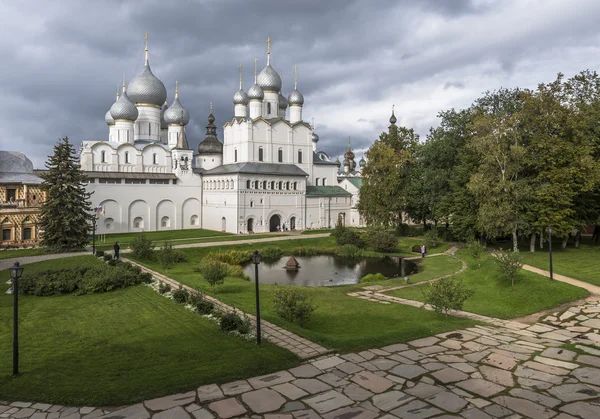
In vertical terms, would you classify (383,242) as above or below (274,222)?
below

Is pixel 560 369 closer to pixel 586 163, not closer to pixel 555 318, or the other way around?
pixel 555 318

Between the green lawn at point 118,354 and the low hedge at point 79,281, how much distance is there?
5.35 ft

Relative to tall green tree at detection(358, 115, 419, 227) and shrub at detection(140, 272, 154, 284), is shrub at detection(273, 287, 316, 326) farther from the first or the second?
tall green tree at detection(358, 115, 419, 227)

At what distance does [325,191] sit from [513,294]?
30757mm

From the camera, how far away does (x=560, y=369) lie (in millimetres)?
7898

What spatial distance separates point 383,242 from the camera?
29.9m

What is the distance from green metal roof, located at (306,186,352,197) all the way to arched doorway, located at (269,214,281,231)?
418cm

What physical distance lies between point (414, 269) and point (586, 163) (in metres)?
9.96

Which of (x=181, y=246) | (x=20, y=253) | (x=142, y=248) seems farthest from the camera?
(x=181, y=246)

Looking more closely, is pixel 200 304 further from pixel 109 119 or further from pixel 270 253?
pixel 109 119

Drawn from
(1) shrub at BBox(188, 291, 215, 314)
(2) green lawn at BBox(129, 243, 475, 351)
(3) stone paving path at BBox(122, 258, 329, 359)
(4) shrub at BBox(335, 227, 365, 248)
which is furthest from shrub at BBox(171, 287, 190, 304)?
(4) shrub at BBox(335, 227, 365, 248)

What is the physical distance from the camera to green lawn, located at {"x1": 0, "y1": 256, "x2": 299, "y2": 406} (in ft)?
24.1

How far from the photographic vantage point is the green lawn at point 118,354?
24.1 feet

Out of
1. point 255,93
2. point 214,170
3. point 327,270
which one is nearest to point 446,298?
point 327,270
